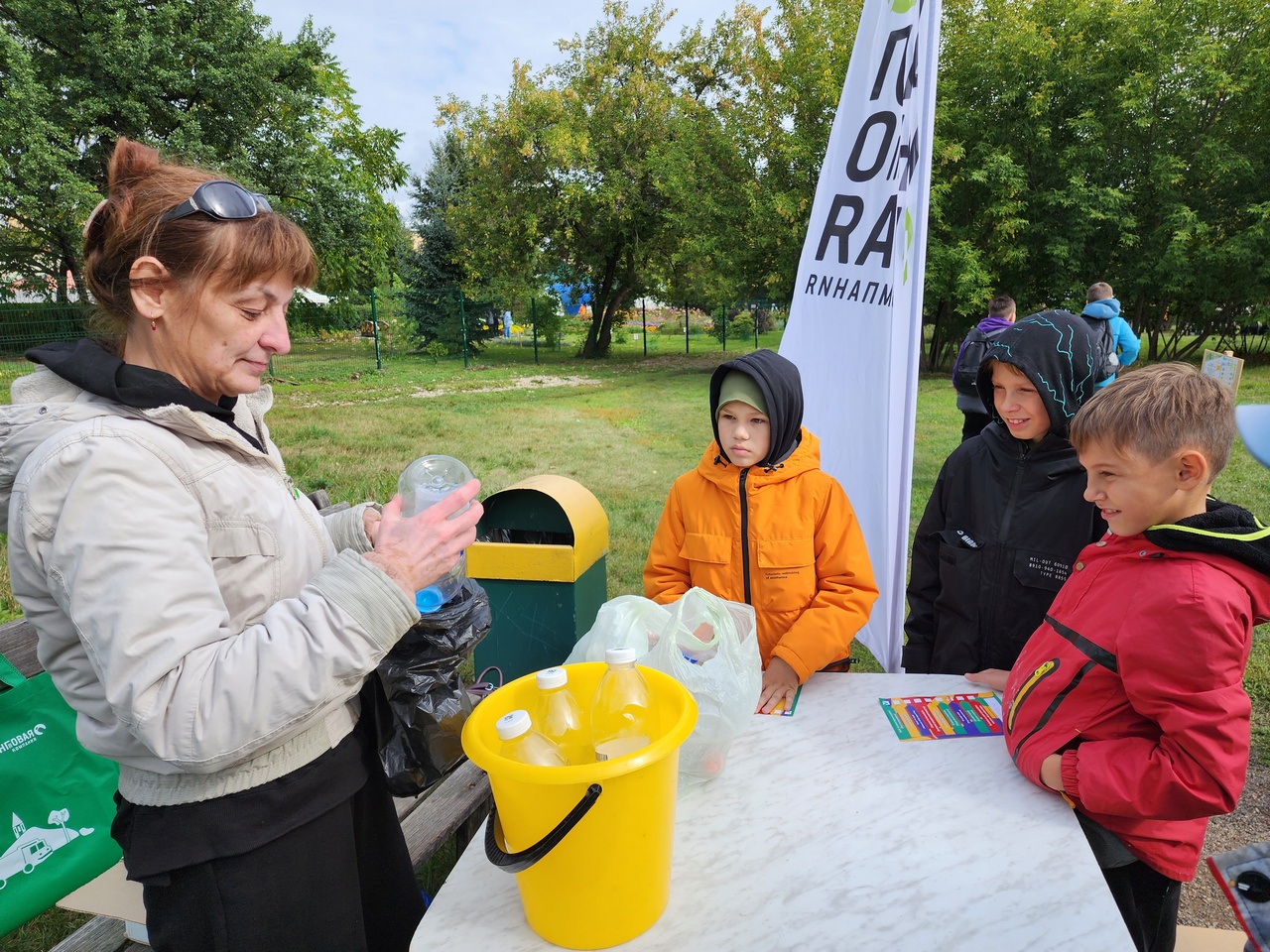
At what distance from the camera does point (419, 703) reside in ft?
5.35

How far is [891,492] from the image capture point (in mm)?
2990

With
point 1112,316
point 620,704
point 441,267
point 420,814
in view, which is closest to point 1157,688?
point 620,704

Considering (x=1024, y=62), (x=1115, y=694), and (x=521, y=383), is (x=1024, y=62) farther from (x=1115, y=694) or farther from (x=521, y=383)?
(x=1115, y=694)

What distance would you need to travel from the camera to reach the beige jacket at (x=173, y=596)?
1.09m

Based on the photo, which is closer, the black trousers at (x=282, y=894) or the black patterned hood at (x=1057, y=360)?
the black trousers at (x=282, y=894)

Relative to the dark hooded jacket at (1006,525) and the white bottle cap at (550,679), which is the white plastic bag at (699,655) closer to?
the white bottle cap at (550,679)

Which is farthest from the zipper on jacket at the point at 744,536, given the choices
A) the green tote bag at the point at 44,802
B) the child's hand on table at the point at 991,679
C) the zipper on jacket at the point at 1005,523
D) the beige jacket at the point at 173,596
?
the green tote bag at the point at 44,802

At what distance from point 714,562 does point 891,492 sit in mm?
1041


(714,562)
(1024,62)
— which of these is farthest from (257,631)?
(1024,62)

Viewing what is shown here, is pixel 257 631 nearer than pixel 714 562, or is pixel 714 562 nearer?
pixel 257 631

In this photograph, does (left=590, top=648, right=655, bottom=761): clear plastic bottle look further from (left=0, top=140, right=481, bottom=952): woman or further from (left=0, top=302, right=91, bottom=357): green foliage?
(left=0, top=302, right=91, bottom=357): green foliage

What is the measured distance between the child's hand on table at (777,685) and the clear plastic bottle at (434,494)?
0.84 m

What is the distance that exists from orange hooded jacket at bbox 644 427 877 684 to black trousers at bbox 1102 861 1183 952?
31.9 inches

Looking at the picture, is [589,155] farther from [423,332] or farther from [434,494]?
[434,494]
